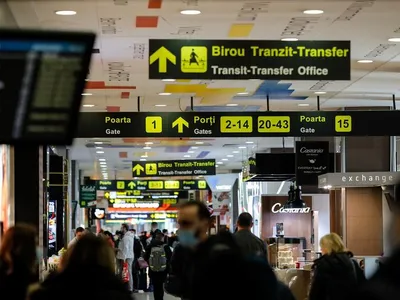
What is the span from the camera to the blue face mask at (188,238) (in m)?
5.52

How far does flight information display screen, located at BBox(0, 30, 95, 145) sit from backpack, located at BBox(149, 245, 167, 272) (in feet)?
50.0

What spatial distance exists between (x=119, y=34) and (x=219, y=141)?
13016 mm

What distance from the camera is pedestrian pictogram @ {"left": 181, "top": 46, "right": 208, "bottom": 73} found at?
385 inches

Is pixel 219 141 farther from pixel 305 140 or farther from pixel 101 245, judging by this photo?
pixel 101 245

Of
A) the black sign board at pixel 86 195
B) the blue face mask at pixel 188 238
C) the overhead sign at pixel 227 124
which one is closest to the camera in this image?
the blue face mask at pixel 188 238

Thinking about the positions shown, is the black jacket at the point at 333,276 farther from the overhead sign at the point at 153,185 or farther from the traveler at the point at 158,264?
the overhead sign at the point at 153,185

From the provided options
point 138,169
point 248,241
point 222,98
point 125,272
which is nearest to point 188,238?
point 248,241

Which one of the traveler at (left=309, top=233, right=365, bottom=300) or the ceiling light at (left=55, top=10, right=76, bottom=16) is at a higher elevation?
the ceiling light at (left=55, top=10, right=76, bottom=16)

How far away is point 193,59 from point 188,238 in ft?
14.7

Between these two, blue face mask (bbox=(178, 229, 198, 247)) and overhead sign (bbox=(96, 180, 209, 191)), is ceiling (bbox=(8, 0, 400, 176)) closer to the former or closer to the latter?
blue face mask (bbox=(178, 229, 198, 247))

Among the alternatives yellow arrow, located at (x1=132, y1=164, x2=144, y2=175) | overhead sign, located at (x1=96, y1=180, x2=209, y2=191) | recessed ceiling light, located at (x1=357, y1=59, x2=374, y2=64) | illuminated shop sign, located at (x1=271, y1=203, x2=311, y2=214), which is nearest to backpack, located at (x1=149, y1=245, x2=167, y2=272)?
illuminated shop sign, located at (x1=271, y1=203, x2=311, y2=214)

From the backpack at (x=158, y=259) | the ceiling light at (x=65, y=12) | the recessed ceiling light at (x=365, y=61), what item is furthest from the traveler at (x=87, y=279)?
the backpack at (x=158, y=259)

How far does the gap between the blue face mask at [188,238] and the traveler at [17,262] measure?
1068 millimetres

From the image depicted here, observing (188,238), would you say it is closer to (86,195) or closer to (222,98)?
(222,98)
